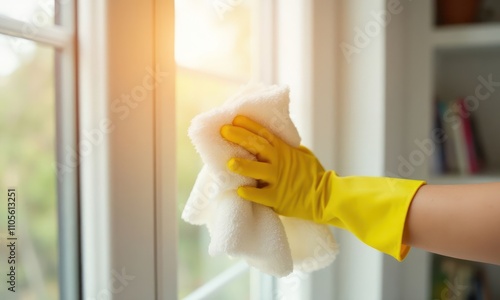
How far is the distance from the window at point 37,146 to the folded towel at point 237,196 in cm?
15

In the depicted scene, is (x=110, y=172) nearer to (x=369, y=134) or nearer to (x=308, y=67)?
(x=308, y=67)

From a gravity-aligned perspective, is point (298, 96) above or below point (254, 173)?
above

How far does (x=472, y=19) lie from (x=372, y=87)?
51 centimetres

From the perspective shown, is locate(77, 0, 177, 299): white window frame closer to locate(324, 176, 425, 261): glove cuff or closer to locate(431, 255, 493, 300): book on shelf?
locate(324, 176, 425, 261): glove cuff

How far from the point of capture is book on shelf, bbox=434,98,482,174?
115 centimetres

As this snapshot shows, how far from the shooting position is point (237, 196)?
1.61 feet

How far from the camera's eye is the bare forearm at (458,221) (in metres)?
0.43

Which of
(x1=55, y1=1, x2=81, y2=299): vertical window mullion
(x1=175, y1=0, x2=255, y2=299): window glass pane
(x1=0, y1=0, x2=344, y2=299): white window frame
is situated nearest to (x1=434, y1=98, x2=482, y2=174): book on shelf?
(x1=175, y1=0, x2=255, y2=299): window glass pane

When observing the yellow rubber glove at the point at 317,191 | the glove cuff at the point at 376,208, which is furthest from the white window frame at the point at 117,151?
the glove cuff at the point at 376,208

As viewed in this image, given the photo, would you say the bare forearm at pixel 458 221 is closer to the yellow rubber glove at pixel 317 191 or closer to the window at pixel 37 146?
the yellow rubber glove at pixel 317 191

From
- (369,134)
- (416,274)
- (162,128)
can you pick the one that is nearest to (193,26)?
(162,128)

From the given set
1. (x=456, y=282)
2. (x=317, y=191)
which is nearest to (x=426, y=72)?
(x=456, y=282)

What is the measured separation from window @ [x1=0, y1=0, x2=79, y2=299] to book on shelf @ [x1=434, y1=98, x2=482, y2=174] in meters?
1.01

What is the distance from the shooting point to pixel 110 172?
0.45m
